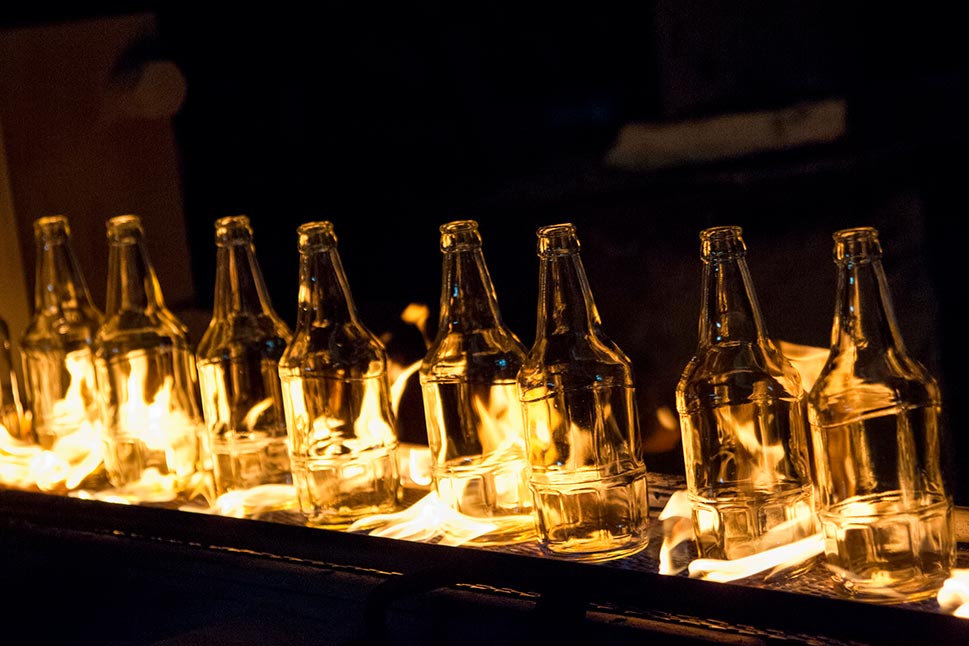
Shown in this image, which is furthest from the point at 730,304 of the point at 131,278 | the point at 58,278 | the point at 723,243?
the point at 58,278

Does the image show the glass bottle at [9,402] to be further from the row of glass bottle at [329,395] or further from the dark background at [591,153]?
the dark background at [591,153]

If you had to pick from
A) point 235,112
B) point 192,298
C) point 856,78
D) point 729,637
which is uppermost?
point 235,112

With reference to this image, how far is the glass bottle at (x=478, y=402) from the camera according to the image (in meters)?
1.19

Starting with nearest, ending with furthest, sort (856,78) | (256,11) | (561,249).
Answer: (561,249)
(856,78)
(256,11)

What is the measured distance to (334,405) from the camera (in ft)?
4.17

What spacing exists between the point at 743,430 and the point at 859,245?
0.60 ft

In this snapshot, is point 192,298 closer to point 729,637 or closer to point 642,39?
point 642,39

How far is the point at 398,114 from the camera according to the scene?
59.1 inches

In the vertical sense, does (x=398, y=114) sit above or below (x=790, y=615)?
above

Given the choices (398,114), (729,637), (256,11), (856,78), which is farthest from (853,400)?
(256,11)

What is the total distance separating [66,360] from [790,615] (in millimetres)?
1027

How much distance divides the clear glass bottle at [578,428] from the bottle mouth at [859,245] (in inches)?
9.1

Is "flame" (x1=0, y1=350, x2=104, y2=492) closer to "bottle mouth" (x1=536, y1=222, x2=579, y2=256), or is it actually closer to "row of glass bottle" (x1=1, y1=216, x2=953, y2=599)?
"row of glass bottle" (x1=1, y1=216, x2=953, y2=599)

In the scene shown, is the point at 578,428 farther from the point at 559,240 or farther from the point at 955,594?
the point at 955,594
